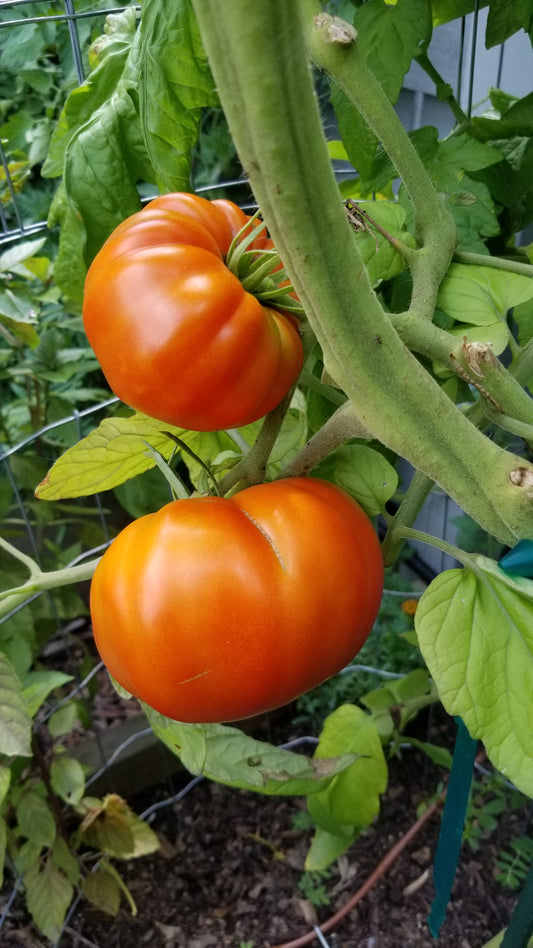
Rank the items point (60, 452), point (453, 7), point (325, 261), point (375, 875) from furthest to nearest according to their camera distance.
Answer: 1. point (60, 452)
2. point (375, 875)
3. point (453, 7)
4. point (325, 261)

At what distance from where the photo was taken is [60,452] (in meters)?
1.18

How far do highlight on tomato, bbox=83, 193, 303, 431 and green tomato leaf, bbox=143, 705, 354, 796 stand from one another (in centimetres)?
22

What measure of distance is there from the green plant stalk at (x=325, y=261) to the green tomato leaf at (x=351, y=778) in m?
0.56

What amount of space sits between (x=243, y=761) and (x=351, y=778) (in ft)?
1.08

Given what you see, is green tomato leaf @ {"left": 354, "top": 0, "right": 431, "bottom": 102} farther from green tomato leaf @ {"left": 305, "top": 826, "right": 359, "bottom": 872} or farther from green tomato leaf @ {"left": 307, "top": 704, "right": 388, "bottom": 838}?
green tomato leaf @ {"left": 305, "top": 826, "right": 359, "bottom": 872}

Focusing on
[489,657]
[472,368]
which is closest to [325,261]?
[472,368]

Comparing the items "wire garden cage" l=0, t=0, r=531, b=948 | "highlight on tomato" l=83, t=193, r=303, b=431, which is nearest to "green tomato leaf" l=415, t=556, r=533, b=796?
"highlight on tomato" l=83, t=193, r=303, b=431

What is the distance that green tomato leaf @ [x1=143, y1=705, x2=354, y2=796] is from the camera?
0.49 m

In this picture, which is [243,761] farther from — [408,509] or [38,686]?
[38,686]

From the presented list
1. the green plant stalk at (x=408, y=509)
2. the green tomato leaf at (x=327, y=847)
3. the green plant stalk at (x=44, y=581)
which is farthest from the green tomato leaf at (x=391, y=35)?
the green tomato leaf at (x=327, y=847)

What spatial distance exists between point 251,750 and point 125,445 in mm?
227

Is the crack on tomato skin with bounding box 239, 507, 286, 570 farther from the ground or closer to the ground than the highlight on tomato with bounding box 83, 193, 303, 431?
closer to the ground

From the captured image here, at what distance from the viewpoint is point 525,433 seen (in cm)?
34

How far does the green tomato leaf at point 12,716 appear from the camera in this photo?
0.53 m
